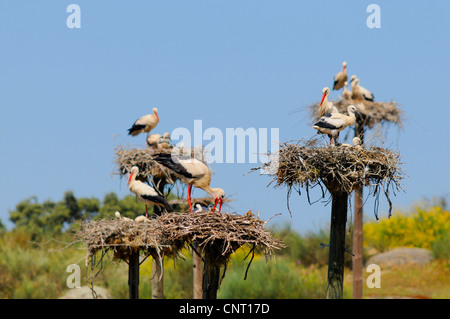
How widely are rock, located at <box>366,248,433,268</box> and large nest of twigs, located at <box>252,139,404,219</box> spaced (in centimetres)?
1652

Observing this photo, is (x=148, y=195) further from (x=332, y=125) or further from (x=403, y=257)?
(x=403, y=257)

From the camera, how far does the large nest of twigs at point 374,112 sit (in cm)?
1847

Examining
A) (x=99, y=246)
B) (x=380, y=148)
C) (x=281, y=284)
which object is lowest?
(x=281, y=284)

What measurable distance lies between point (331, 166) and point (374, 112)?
27.6ft

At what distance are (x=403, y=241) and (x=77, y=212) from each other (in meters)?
15.9

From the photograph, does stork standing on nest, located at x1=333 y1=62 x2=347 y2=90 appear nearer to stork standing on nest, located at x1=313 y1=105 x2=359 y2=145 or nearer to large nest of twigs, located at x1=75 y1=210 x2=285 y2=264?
stork standing on nest, located at x1=313 y1=105 x2=359 y2=145

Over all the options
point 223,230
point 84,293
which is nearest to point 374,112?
point 223,230

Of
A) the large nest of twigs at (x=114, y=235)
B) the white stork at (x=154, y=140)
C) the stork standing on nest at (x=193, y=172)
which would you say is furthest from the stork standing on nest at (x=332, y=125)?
the white stork at (x=154, y=140)

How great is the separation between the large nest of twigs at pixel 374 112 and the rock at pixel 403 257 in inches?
368

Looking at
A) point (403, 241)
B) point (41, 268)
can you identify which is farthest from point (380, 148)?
point (403, 241)

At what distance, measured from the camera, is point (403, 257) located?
26.8m

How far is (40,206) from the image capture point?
3666 centimetres
